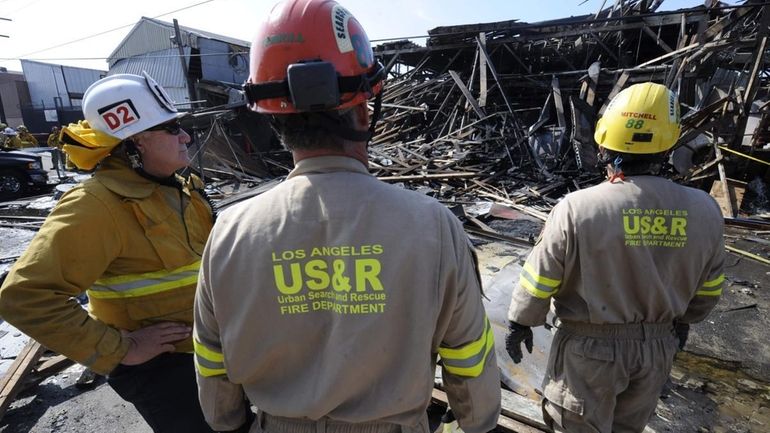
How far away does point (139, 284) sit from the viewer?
1.72 m

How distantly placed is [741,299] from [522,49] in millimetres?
12161

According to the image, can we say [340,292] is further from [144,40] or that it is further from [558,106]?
[144,40]

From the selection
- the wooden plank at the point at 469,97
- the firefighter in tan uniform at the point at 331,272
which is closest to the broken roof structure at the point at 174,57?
the wooden plank at the point at 469,97

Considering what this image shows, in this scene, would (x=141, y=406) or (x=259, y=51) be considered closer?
(x=259, y=51)

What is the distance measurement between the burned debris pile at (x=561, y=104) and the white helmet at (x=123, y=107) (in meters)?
5.30

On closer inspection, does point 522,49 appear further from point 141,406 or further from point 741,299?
point 141,406

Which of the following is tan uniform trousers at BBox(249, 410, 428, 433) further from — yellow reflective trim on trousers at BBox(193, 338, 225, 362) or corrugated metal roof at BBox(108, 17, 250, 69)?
corrugated metal roof at BBox(108, 17, 250, 69)

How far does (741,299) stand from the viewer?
15.4 feet

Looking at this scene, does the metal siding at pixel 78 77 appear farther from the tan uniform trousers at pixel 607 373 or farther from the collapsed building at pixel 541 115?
the tan uniform trousers at pixel 607 373

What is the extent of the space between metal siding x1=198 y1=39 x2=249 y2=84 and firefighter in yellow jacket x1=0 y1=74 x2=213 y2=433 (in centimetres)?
2202

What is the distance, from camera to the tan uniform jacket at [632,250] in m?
1.98

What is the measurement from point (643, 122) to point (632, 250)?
711 millimetres

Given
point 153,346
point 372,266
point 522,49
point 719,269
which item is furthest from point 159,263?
point 522,49

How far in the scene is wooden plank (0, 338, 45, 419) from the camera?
2.86 meters
